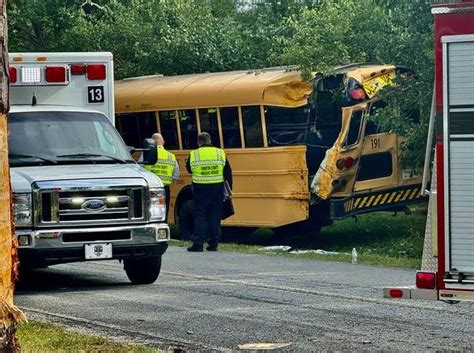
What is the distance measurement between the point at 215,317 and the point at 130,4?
20.2m

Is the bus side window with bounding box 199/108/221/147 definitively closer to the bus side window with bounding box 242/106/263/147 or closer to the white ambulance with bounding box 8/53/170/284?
the bus side window with bounding box 242/106/263/147

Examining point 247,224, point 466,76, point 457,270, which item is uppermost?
point 466,76

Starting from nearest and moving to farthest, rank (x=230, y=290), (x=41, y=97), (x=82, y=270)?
(x=230, y=290), (x=41, y=97), (x=82, y=270)

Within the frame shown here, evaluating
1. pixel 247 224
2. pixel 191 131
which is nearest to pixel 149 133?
pixel 191 131

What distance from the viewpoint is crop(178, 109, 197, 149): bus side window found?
79.4ft

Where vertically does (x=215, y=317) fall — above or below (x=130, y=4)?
below

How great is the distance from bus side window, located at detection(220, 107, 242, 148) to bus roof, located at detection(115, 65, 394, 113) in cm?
14

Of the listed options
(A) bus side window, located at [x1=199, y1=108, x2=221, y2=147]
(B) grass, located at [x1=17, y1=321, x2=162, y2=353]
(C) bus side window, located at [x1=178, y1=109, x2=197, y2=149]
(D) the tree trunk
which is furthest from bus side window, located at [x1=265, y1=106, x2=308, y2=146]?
(D) the tree trunk

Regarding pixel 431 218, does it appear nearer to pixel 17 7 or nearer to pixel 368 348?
pixel 368 348

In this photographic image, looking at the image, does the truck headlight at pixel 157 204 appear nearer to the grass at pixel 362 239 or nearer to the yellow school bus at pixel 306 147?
the grass at pixel 362 239

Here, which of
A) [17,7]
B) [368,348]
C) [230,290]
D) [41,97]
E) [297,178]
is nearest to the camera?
[368,348]

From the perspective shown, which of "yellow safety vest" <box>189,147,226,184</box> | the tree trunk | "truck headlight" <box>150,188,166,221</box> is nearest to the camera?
the tree trunk

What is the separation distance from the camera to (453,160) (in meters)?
9.68

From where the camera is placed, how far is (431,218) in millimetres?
9914
